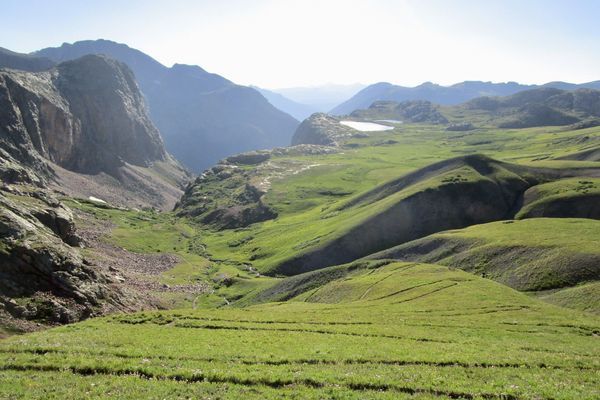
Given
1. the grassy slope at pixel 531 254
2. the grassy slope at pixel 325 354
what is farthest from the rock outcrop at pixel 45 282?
the grassy slope at pixel 531 254

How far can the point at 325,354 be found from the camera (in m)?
35.2

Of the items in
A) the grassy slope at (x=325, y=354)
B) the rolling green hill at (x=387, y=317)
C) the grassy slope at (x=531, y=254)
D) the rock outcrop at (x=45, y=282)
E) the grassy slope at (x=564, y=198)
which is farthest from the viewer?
the grassy slope at (x=564, y=198)

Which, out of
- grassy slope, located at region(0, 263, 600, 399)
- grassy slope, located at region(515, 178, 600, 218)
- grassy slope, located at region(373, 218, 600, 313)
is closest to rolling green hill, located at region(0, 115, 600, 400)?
grassy slope, located at region(0, 263, 600, 399)

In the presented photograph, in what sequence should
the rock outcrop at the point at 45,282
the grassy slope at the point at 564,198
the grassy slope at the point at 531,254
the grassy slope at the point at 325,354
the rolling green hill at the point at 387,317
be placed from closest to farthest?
the grassy slope at the point at 325,354 → the rolling green hill at the point at 387,317 → the rock outcrop at the point at 45,282 → the grassy slope at the point at 531,254 → the grassy slope at the point at 564,198

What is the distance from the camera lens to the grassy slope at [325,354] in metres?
25.9

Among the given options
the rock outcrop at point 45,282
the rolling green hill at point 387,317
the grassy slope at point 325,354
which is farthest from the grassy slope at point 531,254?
the rock outcrop at point 45,282

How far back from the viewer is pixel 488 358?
113 ft

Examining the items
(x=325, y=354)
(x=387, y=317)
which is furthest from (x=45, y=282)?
(x=387, y=317)

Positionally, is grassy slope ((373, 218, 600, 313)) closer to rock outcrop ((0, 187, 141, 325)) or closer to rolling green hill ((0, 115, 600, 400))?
rolling green hill ((0, 115, 600, 400))

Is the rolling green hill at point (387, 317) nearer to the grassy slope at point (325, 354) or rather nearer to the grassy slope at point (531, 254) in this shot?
the grassy slope at point (325, 354)

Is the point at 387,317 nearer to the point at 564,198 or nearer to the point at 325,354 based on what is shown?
the point at 325,354

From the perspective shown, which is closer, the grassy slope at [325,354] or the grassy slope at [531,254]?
the grassy slope at [325,354]

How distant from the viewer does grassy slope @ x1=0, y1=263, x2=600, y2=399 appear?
2588 centimetres

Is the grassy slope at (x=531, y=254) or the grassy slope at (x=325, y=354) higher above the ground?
the grassy slope at (x=325, y=354)
